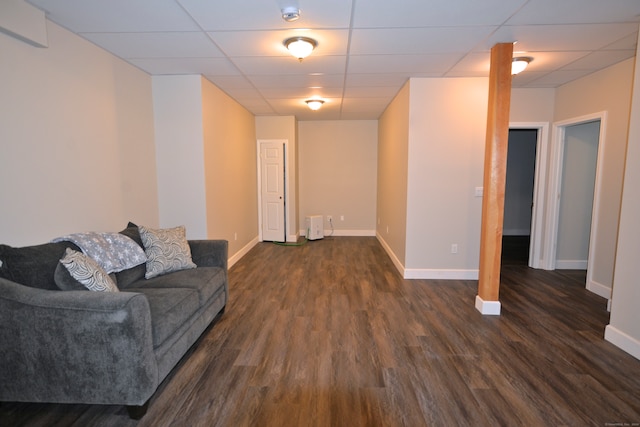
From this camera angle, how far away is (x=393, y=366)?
2.23 m

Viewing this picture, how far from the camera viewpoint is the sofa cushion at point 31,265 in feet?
6.08

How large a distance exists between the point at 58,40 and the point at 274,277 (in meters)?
3.24

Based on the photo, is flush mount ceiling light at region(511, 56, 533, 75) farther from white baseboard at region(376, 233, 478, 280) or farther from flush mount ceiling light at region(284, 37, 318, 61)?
white baseboard at region(376, 233, 478, 280)

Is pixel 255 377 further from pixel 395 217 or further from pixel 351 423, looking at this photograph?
pixel 395 217

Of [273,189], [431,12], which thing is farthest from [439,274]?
[273,189]

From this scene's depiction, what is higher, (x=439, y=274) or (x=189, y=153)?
(x=189, y=153)

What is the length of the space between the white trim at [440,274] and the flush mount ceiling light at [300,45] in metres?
2.92

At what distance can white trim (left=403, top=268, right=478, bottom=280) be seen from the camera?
414 centimetres

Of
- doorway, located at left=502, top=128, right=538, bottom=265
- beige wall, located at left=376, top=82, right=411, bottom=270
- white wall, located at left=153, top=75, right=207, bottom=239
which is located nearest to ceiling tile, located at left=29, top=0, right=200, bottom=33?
white wall, located at left=153, top=75, right=207, bottom=239

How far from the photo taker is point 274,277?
425 cm

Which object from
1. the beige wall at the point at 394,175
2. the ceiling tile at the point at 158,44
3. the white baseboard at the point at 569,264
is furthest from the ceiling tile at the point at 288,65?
the white baseboard at the point at 569,264

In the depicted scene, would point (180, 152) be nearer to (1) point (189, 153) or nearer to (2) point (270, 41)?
(1) point (189, 153)

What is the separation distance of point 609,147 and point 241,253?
5.21m

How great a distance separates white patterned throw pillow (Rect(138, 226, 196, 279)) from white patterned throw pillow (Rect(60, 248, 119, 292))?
26.8 inches
